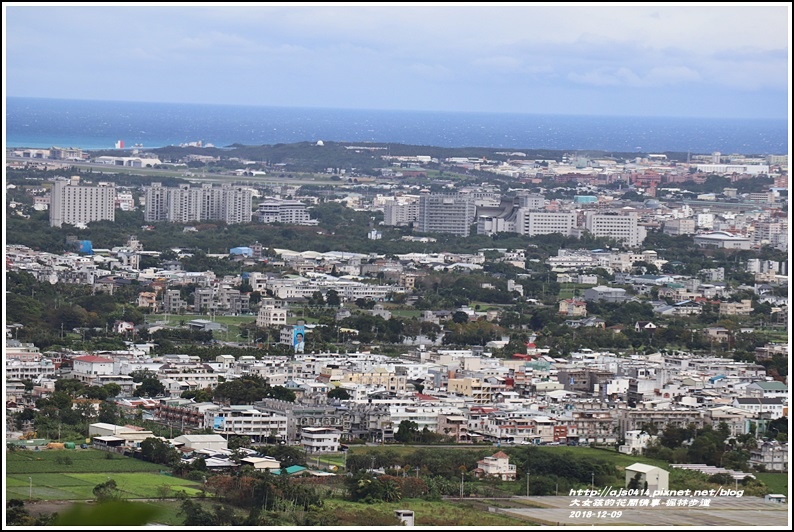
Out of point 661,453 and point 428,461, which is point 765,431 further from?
point 428,461

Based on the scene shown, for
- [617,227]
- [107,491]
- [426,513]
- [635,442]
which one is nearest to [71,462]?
[107,491]

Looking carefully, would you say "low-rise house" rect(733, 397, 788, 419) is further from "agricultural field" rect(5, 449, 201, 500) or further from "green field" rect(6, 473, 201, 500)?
"green field" rect(6, 473, 201, 500)

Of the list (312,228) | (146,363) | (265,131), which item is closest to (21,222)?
(312,228)

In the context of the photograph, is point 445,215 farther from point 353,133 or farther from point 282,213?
point 353,133

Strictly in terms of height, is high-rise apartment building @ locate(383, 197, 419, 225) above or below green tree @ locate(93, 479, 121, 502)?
below

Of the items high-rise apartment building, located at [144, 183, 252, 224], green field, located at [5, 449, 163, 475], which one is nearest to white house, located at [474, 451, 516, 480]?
green field, located at [5, 449, 163, 475]

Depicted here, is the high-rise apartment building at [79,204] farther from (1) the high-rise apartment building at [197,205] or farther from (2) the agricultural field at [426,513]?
(2) the agricultural field at [426,513]
